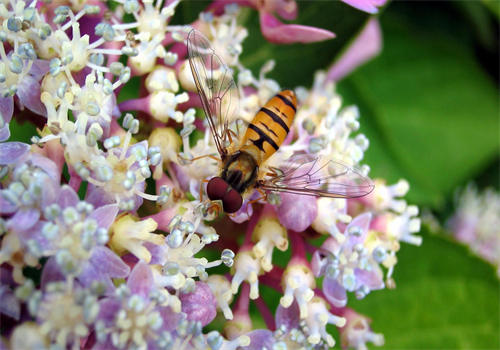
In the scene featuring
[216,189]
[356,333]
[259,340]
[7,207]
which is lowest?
[356,333]

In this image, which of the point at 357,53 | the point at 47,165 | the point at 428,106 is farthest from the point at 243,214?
the point at 428,106

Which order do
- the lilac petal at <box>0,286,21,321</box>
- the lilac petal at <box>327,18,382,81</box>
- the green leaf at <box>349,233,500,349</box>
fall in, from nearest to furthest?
1. the lilac petal at <box>0,286,21,321</box>
2. the green leaf at <box>349,233,500,349</box>
3. the lilac petal at <box>327,18,382,81</box>

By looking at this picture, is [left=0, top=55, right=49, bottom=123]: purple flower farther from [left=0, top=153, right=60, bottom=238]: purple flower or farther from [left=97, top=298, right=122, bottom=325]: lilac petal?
[left=97, top=298, right=122, bottom=325]: lilac petal

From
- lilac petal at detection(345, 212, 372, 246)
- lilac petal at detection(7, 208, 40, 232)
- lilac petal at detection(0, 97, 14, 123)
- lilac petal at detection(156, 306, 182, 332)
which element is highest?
lilac petal at detection(0, 97, 14, 123)

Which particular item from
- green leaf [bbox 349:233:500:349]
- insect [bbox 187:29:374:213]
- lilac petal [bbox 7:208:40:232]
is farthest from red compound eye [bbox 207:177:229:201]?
green leaf [bbox 349:233:500:349]

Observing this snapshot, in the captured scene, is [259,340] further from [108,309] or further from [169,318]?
[108,309]

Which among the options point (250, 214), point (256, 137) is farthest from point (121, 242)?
point (256, 137)
